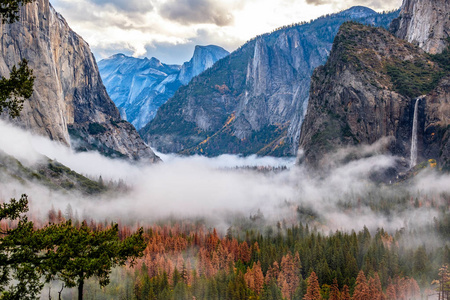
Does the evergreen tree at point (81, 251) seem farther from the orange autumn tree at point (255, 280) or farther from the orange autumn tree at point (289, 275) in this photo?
the orange autumn tree at point (289, 275)

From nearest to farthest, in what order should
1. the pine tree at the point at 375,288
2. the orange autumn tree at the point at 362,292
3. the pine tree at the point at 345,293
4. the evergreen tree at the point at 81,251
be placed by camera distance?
the evergreen tree at the point at 81,251 < the orange autumn tree at the point at 362,292 < the pine tree at the point at 375,288 < the pine tree at the point at 345,293

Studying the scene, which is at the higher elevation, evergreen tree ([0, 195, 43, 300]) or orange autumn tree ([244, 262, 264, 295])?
evergreen tree ([0, 195, 43, 300])

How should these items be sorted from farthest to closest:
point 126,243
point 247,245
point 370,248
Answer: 1. point 247,245
2. point 370,248
3. point 126,243

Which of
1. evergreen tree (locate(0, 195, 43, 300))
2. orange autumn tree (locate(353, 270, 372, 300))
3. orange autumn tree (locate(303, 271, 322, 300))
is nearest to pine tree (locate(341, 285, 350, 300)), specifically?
orange autumn tree (locate(353, 270, 372, 300))

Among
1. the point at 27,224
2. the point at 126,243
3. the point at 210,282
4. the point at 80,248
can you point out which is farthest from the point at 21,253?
the point at 210,282

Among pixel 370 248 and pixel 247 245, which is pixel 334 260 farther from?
pixel 247 245

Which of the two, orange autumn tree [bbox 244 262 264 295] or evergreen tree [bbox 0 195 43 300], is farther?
orange autumn tree [bbox 244 262 264 295]

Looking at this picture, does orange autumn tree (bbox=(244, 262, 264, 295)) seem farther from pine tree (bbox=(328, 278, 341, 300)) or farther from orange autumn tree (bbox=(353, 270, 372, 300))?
orange autumn tree (bbox=(353, 270, 372, 300))

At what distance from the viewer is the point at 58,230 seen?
87.9 ft

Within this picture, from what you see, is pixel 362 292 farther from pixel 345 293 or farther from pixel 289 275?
pixel 289 275

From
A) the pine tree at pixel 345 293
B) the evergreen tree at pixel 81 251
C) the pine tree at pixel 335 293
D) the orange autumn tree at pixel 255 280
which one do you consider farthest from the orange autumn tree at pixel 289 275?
the evergreen tree at pixel 81 251

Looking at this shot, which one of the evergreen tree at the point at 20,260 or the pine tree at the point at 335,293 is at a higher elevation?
the evergreen tree at the point at 20,260

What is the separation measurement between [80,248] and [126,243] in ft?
10.7

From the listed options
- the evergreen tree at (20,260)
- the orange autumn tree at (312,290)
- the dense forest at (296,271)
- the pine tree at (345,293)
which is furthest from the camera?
the dense forest at (296,271)
